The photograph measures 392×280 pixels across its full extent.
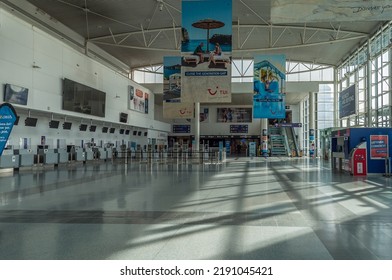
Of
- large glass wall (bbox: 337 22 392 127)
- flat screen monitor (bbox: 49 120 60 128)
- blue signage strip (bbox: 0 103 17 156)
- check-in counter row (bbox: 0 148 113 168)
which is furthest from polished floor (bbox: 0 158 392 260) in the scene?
large glass wall (bbox: 337 22 392 127)

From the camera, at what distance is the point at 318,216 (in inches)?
251

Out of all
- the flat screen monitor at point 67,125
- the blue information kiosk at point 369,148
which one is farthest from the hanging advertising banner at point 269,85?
the flat screen monitor at point 67,125

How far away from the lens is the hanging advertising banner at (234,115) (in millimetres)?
46406

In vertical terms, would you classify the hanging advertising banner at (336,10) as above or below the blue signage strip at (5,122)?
above

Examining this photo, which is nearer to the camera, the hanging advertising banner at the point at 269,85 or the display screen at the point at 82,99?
the hanging advertising banner at the point at 269,85

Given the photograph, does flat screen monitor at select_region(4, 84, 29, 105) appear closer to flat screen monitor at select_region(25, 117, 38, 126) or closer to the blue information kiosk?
flat screen monitor at select_region(25, 117, 38, 126)

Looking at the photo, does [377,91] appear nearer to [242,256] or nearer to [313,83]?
[313,83]

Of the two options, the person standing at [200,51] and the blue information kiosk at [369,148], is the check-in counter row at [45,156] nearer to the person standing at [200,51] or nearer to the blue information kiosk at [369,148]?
the person standing at [200,51]

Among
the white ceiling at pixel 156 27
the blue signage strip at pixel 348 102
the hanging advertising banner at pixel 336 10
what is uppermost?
the white ceiling at pixel 156 27

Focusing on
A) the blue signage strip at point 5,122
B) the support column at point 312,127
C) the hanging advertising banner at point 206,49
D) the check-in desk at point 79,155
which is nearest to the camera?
the blue signage strip at point 5,122

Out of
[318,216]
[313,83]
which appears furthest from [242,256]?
[313,83]

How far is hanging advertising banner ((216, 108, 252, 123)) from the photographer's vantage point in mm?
46406

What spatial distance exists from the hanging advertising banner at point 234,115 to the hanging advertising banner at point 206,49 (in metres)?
32.4

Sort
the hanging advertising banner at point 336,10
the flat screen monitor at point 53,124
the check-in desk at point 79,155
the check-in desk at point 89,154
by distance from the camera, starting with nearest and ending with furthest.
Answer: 1. the hanging advertising banner at point 336,10
2. the flat screen monitor at point 53,124
3. the check-in desk at point 79,155
4. the check-in desk at point 89,154
